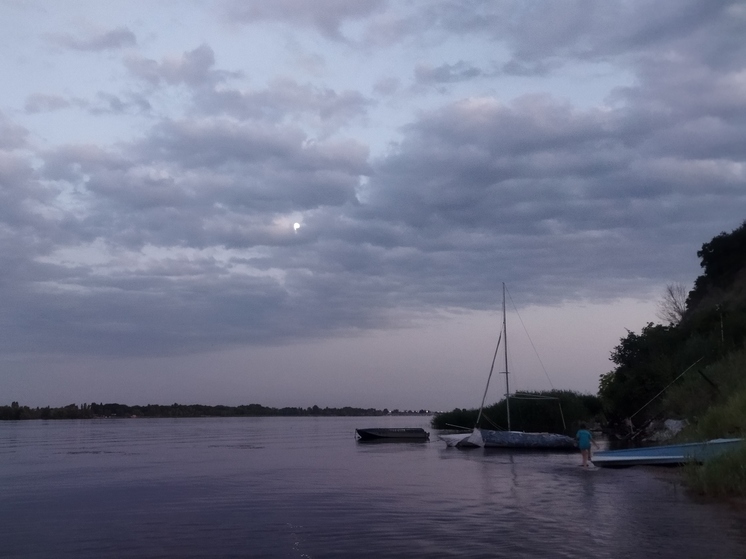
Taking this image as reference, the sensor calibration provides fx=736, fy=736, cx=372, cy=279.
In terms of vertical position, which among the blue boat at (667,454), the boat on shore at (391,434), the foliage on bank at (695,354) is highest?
the foliage on bank at (695,354)

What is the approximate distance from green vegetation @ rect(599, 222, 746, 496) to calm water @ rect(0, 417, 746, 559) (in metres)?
2.35

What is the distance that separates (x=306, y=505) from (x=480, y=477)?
1123 cm

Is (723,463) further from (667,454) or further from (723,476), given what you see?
(667,454)

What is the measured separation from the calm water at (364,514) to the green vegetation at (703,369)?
2.35m

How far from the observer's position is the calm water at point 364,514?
1580cm

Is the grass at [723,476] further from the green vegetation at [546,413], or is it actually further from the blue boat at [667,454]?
the green vegetation at [546,413]

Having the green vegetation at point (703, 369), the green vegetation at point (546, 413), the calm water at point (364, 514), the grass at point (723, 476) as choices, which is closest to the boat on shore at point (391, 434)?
the green vegetation at point (546, 413)

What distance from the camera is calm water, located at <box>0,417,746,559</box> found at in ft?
51.9

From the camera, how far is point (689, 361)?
1890 inches

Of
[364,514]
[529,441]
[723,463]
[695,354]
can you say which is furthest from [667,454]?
[529,441]

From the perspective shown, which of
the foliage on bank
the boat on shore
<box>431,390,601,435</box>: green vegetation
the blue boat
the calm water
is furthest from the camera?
the boat on shore

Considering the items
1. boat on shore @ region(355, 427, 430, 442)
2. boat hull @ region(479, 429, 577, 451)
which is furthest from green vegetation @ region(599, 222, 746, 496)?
boat on shore @ region(355, 427, 430, 442)

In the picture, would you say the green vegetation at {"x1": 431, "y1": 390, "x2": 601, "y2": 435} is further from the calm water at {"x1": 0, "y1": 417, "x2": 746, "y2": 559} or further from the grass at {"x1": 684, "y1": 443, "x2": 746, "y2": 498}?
the grass at {"x1": 684, "y1": 443, "x2": 746, "y2": 498}

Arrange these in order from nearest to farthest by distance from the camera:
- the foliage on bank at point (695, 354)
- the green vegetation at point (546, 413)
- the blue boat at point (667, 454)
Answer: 1. the blue boat at point (667, 454)
2. the foliage on bank at point (695, 354)
3. the green vegetation at point (546, 413)
